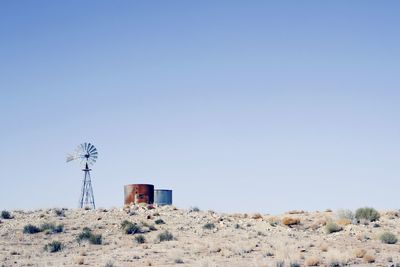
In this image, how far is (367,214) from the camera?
39906 millimetres

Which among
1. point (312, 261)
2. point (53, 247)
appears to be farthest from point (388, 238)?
point (53, 247)

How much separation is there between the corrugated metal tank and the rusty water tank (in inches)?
92.8

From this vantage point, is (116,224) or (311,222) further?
(311,222)

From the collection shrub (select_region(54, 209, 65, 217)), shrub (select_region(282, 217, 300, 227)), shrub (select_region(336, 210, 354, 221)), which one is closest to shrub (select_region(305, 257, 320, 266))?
shrub (select_region(282, 217, 300, 227))

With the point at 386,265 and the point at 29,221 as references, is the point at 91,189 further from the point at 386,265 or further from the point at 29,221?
the point at 386,265

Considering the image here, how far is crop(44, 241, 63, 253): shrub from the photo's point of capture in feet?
98.2

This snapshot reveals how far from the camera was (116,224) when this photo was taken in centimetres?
3672

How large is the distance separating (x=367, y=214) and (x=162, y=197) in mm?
19831

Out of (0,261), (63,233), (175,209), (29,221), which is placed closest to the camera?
(0,261)

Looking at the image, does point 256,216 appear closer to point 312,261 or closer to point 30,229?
point 30,229

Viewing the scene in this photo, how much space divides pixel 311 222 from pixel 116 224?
51.1 feet

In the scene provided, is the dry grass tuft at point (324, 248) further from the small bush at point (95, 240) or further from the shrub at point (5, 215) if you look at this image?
the shrub at point (5, 215)

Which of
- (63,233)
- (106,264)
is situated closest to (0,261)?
(106,264)

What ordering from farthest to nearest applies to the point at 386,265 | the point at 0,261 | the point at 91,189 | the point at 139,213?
the point at 91,189
the point at 139,213
the point at 0,261
the point at 386,265
